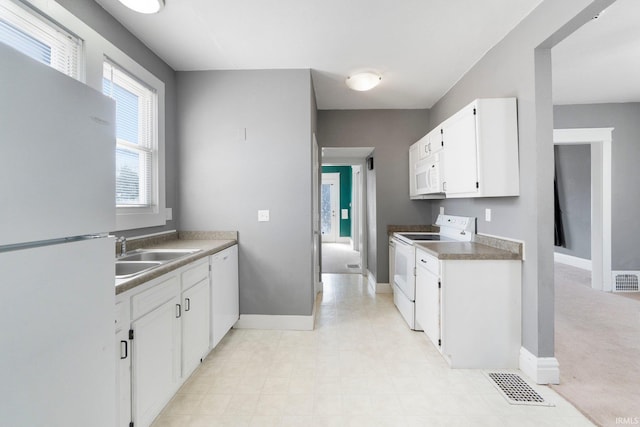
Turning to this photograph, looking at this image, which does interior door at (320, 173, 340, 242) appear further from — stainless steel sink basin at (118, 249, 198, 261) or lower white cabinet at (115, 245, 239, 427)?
stainless steel sink basin at (118, 249, 198, 261)

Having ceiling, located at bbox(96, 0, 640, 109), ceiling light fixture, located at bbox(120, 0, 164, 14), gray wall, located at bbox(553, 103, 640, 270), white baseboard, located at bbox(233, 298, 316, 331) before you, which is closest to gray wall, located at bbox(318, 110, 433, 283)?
ceiling, located at bbox(96, 0, 640, 109)

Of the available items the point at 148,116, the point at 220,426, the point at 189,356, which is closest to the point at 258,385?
the point at 220,426

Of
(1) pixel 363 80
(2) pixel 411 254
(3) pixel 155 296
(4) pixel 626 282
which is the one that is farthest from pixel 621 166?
(3) pixel 155 296

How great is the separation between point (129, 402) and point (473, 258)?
7.67 feet

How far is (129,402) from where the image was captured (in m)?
1.34

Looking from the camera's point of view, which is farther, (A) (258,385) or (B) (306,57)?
(B) (306,57)

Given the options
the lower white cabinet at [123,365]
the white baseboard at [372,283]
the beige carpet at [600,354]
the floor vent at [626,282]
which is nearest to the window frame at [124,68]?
the lower white cabinet at [123,365]

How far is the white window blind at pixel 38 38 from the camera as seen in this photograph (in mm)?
1395

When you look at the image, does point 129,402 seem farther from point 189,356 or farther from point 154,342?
point 189,356

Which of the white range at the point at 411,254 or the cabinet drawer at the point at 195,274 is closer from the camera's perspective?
the cabinet drawer at the point at 195,274

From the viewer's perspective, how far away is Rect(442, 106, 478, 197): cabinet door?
7.52 feet

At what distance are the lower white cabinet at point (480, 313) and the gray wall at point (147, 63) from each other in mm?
2548

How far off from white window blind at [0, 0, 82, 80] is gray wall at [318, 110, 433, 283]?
2863 millimetres

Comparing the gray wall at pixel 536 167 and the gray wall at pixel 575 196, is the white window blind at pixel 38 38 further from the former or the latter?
the gray wall at pixel 575 196
